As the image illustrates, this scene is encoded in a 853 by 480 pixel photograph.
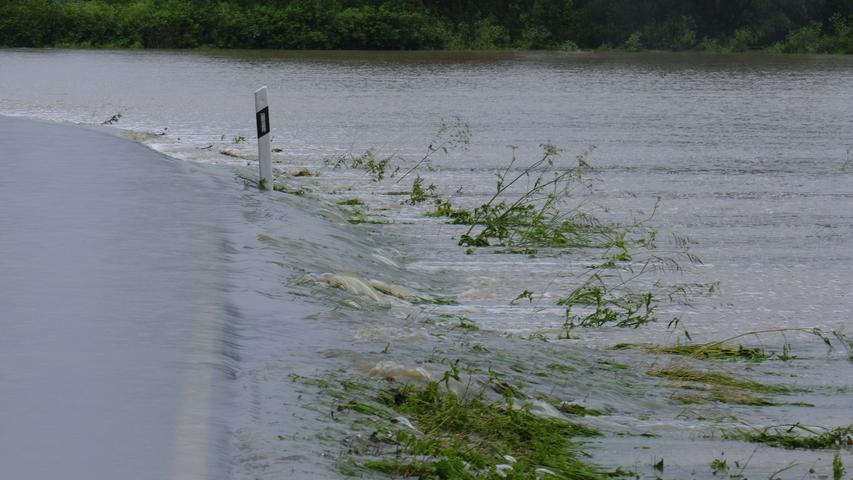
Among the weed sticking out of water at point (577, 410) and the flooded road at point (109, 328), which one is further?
the weed sticking out of water at point (577, 410)

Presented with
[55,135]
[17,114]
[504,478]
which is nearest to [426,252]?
[504,478]

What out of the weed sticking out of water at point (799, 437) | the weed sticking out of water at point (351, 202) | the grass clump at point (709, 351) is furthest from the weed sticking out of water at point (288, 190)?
the weed sticking out of water at point (799, 437)

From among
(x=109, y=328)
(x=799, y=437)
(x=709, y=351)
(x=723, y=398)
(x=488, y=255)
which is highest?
(x=109, y=328)

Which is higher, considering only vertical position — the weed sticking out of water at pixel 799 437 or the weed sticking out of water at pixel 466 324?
the weed sticking out of water at pixel 799 437

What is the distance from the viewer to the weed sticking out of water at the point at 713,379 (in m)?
7.62

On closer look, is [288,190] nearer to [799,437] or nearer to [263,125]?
[263,125]

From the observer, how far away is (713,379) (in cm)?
771

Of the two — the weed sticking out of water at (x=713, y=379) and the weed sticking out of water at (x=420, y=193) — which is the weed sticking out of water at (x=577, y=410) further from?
the weed sticking out of water at (x=420, y=193)

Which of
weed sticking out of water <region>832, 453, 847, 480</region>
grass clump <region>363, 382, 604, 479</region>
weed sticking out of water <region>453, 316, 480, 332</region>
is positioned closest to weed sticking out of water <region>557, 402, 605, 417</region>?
grass clump <region>363, 382, 604, 479</region>

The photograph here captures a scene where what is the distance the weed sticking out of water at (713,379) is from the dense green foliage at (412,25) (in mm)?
64836

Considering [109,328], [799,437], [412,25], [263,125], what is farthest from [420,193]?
[412,25]

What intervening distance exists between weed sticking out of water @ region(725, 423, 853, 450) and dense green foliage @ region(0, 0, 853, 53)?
66.1 meters

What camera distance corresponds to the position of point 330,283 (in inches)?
365

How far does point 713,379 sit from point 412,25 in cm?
6687
